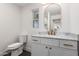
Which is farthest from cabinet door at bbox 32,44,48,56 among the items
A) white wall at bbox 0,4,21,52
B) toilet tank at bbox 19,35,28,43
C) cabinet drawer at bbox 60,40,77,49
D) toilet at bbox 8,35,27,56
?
white wall at bbox 0,4,21,52

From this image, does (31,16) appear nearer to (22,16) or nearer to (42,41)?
(22,16)

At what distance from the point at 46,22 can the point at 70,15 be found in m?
0.85

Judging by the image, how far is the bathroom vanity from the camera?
1.63m

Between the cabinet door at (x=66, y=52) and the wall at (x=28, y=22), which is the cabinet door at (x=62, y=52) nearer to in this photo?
the cabinet door at (x=66, y=52)

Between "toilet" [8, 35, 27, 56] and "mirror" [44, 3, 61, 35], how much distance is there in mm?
885

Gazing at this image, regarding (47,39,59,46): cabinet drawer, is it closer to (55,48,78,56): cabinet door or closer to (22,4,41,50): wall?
(55,48,78,56): cabinet door

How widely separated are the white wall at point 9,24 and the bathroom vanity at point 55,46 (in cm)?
110

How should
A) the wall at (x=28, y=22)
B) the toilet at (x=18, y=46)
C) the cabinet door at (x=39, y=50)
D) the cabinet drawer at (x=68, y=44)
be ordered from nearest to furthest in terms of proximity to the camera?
the cabinet drawer at (x=68, y=44) < the cabinet door at (x=39, y=50) < the toilet at (x=18, y=46) < the wall at (x=28, y=22)

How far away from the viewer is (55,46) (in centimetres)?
185

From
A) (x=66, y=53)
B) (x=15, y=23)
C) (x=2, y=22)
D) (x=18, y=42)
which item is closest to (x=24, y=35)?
(x=18, y=42)

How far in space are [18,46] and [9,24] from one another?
0.72 metres

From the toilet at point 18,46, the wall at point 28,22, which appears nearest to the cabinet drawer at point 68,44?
the wall at point 28,22

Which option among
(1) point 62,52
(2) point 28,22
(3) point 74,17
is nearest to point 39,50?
(1) point 62,52

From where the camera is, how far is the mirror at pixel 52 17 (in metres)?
2.31
